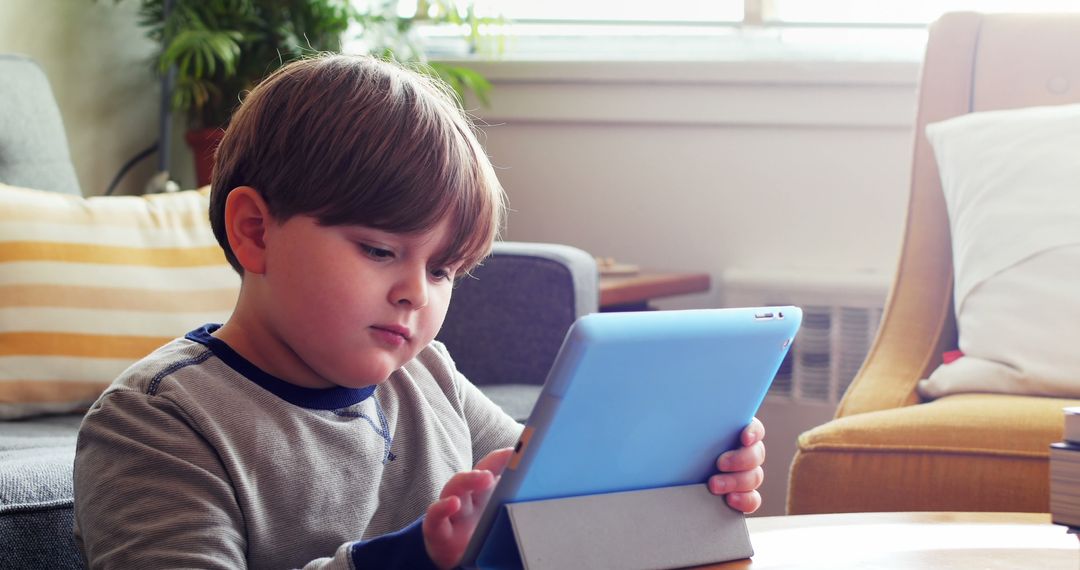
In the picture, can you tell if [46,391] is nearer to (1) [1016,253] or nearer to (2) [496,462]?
(2) [496,462]

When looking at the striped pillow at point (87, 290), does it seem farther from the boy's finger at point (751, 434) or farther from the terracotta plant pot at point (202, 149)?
the boy's finger at point (751, 434)

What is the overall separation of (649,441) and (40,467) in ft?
2.05

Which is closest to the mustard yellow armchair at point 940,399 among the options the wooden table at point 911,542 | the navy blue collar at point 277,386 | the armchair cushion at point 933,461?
the armchair cushion at point 933,461

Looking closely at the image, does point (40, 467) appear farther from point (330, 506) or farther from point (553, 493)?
point (553, 493)

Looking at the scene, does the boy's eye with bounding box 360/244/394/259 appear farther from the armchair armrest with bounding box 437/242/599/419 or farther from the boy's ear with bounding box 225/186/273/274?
the armchair armrest with bounding box 437/242/599/419

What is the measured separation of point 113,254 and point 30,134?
28cm

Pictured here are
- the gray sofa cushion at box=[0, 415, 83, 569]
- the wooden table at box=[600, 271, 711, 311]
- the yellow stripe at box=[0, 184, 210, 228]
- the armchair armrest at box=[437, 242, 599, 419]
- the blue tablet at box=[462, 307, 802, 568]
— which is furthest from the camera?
the wooden table at box=[600, 271, 711, 311]

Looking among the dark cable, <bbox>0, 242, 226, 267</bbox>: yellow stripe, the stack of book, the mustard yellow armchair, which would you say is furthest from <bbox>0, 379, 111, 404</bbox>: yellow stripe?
the stack of book

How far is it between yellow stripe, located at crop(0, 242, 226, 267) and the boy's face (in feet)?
2.38

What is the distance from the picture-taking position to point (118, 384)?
0.81 meters

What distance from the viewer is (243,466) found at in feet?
2.60

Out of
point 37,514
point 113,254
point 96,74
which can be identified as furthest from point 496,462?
point 96,74

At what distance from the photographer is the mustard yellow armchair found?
3.72 feet

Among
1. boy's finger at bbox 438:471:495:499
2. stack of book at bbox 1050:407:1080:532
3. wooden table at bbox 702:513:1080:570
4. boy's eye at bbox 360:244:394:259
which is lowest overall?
wooden table at bbox 702:513:1080:570
